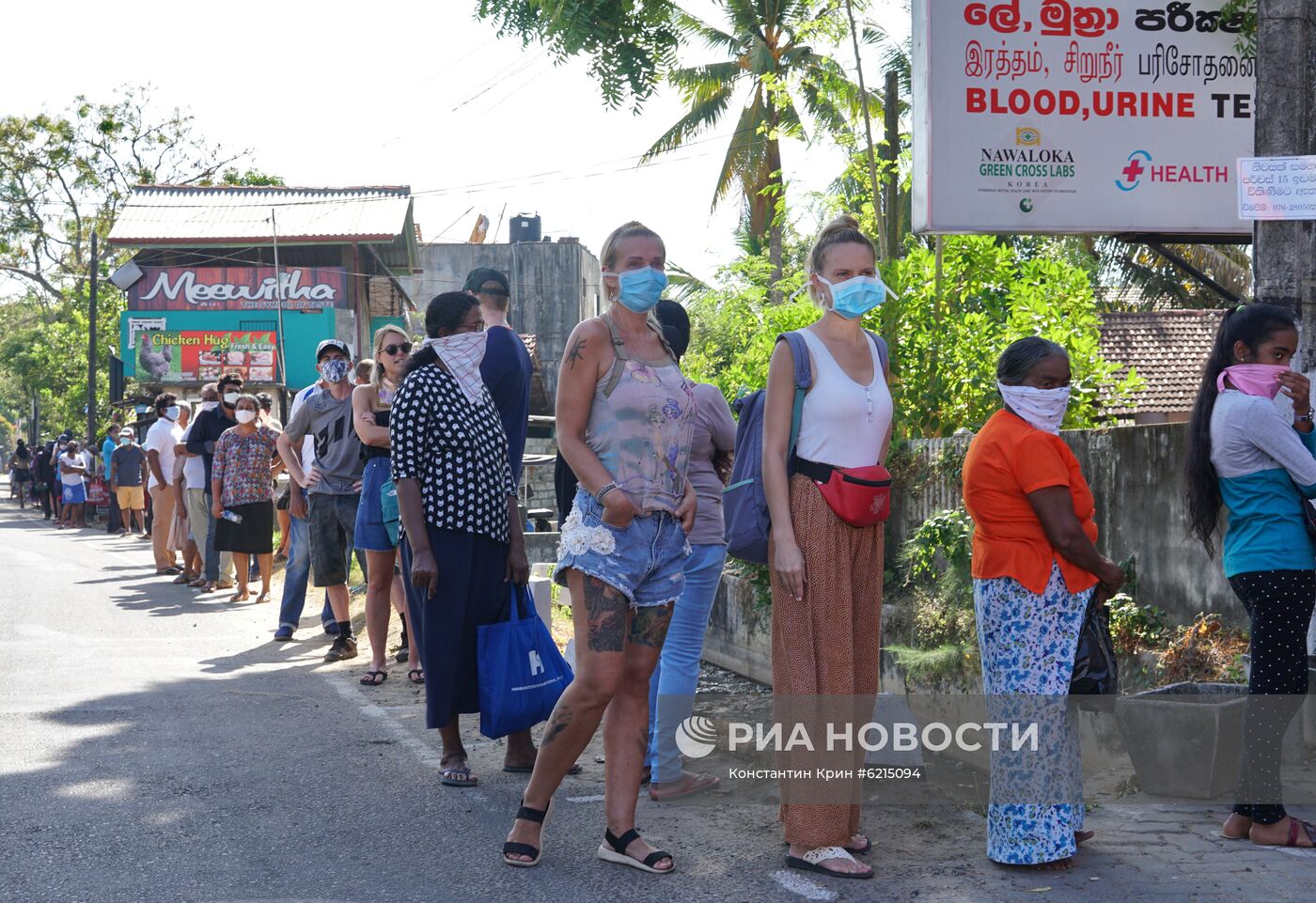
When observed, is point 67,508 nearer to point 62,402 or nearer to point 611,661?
point 62,402

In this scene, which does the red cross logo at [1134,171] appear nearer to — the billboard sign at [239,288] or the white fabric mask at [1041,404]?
the white fabric mask at [1041,404]

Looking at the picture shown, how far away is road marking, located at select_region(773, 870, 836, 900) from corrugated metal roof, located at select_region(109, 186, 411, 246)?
112 ft

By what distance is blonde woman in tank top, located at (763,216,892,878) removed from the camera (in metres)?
4.47

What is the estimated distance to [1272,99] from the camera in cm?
587

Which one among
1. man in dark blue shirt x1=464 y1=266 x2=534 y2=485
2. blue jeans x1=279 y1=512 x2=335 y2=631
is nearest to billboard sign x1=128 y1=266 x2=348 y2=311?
blue jeans x1=279 y1=512 x2=335 y2=631

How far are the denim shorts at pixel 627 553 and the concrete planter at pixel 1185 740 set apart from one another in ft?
6.94

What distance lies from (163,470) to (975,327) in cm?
1023

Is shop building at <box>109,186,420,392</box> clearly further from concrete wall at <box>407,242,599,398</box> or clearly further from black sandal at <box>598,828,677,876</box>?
black sandal at <box>598,828,677,876</box>

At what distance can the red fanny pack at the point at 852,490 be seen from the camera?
4.50 m

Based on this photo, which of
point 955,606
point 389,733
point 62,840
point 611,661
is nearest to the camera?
point 611,661

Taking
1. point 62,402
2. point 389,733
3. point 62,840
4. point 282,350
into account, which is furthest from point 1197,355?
point 62,402

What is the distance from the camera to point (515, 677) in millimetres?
5434

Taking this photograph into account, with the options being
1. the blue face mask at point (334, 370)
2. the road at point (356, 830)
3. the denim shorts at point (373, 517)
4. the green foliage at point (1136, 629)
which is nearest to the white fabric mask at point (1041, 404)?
the road at point (356, 830)

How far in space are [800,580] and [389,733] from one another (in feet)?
10.1
